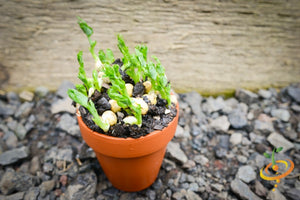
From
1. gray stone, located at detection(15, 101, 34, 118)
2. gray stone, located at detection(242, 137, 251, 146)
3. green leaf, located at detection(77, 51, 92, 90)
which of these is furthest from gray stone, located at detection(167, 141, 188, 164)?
gray stone, located at detection(15, 101, 34, 118)

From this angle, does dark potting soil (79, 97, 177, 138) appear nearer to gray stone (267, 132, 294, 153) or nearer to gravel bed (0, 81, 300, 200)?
gravel bed (0, 81, 300, 200)

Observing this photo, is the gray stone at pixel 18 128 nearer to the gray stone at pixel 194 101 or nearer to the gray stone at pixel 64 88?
the gray stone at pixel 64 88

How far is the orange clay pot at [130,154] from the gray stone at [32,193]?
0.41 meters

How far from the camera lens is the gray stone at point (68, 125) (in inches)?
57.0

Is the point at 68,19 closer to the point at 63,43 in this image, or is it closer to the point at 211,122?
the point at 63,43

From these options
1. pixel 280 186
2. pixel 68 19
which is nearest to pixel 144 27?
pixel 68 19

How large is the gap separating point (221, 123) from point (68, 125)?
44.7 inches

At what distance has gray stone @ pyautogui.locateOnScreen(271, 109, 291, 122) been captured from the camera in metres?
1.65

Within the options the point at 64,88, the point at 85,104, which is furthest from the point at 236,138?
the point at 64,88

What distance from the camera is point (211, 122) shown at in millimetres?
1609

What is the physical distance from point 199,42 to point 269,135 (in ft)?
2.86

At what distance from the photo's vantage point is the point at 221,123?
1582mm

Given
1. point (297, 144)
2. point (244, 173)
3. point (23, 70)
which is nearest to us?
point (244, 173)

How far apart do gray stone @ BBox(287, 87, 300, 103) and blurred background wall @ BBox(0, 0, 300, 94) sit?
172 millimetres
